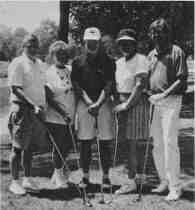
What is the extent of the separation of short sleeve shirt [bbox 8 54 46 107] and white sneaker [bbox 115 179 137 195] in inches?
52.5

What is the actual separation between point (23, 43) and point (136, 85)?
1.35 meters

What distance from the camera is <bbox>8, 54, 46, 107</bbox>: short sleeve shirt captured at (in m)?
4.44

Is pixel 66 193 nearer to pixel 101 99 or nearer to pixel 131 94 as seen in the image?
pixel 101 99

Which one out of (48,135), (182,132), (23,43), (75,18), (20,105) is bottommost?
(182,132)

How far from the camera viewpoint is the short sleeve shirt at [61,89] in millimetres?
4715

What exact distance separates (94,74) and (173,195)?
5.27 feet

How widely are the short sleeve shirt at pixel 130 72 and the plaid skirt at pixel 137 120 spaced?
0.23 meters

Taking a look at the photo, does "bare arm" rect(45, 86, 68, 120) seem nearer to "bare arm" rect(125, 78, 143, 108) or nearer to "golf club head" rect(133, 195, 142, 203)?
"bare arm" rect(125, 78, 143, 108)

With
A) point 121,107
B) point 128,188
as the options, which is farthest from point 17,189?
point 121,107

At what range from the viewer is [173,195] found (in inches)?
177

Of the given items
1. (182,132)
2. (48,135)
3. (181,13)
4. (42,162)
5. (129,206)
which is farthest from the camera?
(182,132)

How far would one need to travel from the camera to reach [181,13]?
943 cm

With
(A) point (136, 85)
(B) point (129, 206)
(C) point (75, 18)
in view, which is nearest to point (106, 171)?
(B) point (129, 206)

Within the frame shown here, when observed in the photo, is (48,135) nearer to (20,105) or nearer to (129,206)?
(20,105)
